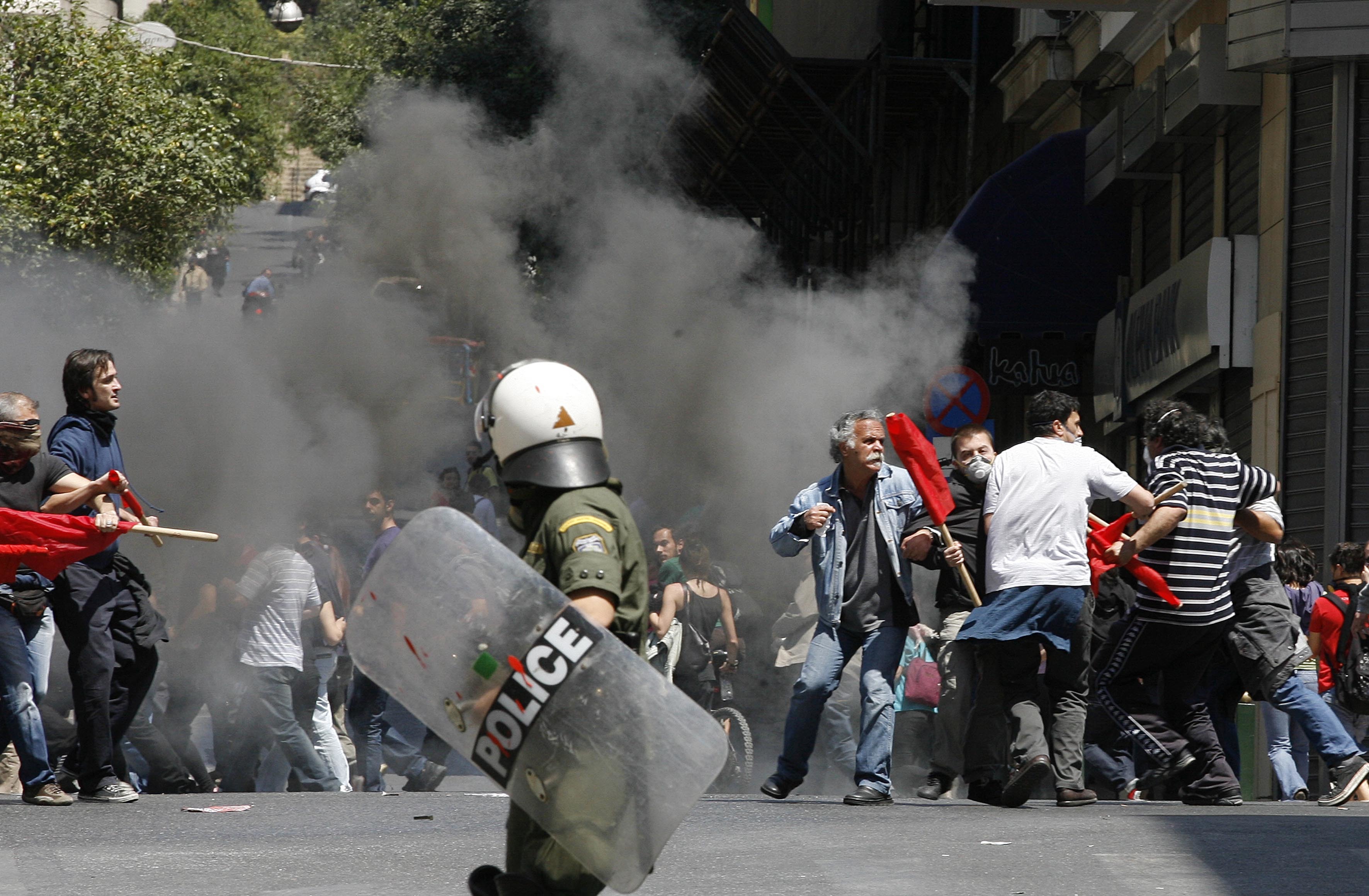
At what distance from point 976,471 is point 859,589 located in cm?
60

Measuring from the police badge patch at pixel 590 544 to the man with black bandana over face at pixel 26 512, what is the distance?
2986mm

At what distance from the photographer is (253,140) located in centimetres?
4444

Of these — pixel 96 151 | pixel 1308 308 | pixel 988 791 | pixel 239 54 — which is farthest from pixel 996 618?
pixel 239 54

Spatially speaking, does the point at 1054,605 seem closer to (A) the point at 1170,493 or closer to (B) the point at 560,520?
(A) the point at 1170,493

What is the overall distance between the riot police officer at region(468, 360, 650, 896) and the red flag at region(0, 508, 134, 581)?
2.74 meters

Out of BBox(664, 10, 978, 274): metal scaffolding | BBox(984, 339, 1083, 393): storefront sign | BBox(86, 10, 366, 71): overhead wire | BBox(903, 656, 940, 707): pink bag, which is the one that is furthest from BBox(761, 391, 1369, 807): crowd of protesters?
BBox(86, 10, 366, 71): overhead wire

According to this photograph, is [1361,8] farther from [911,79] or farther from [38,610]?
[911,79]

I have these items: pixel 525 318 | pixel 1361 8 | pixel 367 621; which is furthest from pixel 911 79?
pixel 367 621

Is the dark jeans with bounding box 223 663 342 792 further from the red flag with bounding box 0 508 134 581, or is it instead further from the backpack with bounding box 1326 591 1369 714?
the backpack with bounding box 1326 591 1369 714

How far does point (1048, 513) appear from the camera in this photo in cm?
619

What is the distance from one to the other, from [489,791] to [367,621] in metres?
5.11

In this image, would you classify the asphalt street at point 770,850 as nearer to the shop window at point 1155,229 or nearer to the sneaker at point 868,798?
the sneaker at point 868,798

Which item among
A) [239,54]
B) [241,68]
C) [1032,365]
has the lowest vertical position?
[1032,365]

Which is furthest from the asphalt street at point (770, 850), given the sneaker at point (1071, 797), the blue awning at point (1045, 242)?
the blue awning at point (1045, 242)
